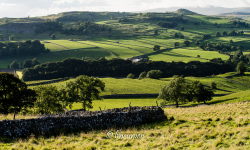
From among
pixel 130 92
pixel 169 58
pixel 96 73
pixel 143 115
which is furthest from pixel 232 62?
pixel 143 115

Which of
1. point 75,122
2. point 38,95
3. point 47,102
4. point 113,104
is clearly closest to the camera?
point 75,122

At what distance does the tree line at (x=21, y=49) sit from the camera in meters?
187

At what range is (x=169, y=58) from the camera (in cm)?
18038

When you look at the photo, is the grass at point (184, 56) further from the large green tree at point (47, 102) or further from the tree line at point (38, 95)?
the large green tree at point (47, 102)

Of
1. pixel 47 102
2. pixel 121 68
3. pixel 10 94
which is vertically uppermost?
pixel 10 94

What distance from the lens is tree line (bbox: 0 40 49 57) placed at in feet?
613

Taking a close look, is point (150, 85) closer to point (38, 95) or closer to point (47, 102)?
point (47, 102)

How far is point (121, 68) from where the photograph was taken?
15838cm

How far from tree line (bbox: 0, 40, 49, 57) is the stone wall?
178m

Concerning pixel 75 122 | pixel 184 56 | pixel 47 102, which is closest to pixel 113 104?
pixel 47 102

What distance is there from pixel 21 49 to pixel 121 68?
83750 millimetres

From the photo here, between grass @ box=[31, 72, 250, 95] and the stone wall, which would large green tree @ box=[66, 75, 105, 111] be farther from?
the stone wall

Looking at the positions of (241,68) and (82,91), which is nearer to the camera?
(82,91)

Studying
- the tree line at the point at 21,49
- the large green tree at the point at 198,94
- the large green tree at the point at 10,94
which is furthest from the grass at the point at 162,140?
the tree line at the point at 21,49
